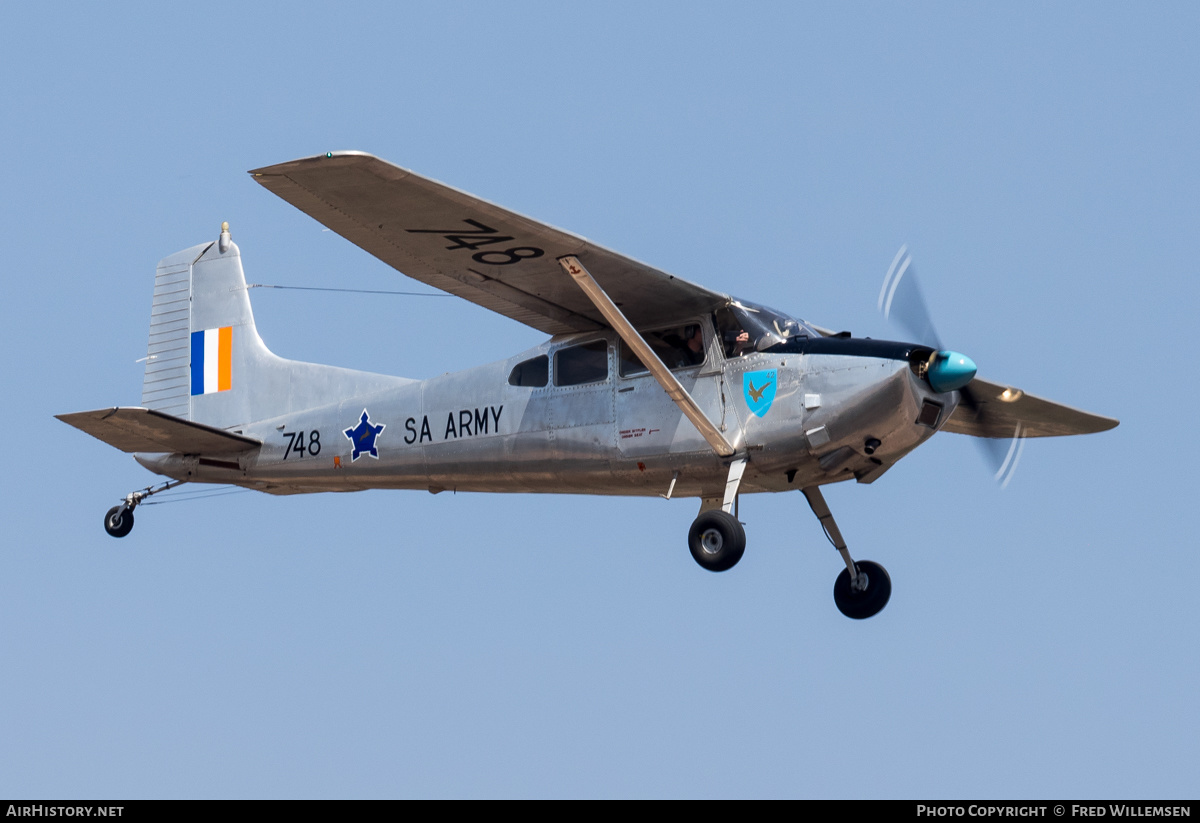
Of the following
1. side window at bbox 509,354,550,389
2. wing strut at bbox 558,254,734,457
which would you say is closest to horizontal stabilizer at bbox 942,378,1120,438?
wing strut at bbox 558,254,734,457

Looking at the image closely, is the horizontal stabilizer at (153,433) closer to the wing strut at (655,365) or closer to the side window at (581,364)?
the side window at (581,364)

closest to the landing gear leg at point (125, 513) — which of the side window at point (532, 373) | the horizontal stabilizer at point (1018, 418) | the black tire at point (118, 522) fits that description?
the black tire at point (118, 522)

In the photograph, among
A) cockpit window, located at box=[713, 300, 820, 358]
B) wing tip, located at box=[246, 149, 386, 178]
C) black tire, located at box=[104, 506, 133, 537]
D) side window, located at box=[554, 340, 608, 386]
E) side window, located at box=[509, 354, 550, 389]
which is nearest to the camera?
wing tip, located at box=[246, 149, 386, 178]

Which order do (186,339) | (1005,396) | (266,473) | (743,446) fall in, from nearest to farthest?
(743,446) < (1005,396) < (266,473) < (186,339)

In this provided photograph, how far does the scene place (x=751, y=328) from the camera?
48.2 ft

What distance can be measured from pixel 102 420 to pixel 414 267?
3718mm

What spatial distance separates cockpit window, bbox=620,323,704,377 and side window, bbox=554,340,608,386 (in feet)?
0.78

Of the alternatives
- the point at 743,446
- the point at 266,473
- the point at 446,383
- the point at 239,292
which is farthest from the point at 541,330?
the point at 239,292

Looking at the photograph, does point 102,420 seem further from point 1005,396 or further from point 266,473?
point 1005,396

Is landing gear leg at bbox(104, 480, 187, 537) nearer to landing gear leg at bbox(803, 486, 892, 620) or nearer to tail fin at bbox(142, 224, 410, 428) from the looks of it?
tail fin at bbox(142, 224, 410, 428)

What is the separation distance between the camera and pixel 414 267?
1478 centimetres

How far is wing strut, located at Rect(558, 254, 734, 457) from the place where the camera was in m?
14.4

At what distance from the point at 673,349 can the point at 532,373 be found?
61.7 inches

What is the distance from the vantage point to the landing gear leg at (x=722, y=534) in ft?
45.9
